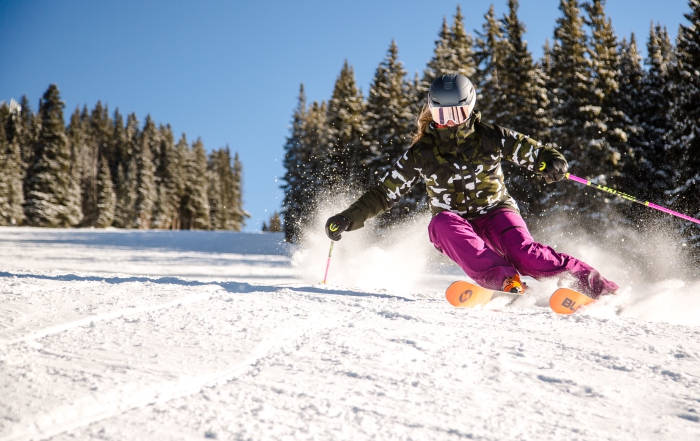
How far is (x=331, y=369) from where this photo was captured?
1708mm

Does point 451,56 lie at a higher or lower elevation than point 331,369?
higher

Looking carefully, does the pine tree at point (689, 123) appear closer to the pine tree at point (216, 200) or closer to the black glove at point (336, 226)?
the black glove at point (336, 226)

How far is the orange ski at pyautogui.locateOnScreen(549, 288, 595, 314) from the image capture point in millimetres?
3066

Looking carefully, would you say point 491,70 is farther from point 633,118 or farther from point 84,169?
point 84,169

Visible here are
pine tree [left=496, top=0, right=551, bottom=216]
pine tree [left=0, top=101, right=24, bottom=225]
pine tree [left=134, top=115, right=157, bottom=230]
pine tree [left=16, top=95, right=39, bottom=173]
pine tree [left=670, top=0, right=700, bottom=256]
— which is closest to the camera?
pine tree [left=670, top=0, right=700, bottom=256]

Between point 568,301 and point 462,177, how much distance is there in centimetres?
138

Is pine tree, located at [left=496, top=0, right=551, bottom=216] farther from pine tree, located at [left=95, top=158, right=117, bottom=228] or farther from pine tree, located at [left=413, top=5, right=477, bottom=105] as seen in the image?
pine tree, located at [left=95, top=158, right=117, bottom=228]

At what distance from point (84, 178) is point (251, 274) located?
60.2 m

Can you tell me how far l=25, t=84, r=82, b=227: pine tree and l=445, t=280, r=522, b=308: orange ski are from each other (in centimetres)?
4163

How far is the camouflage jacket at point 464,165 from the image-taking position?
4016 millimetres

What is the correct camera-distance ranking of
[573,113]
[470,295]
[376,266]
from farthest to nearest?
[573,113], [376,266], [470,295]

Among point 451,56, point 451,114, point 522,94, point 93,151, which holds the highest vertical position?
point 93,151

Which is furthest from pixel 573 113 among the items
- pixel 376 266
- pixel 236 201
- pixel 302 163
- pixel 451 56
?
pixel 236 201

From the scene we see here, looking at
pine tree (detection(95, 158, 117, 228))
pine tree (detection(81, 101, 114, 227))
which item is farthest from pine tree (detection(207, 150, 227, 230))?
pine tree (detection(81, 101, 114, 227))
